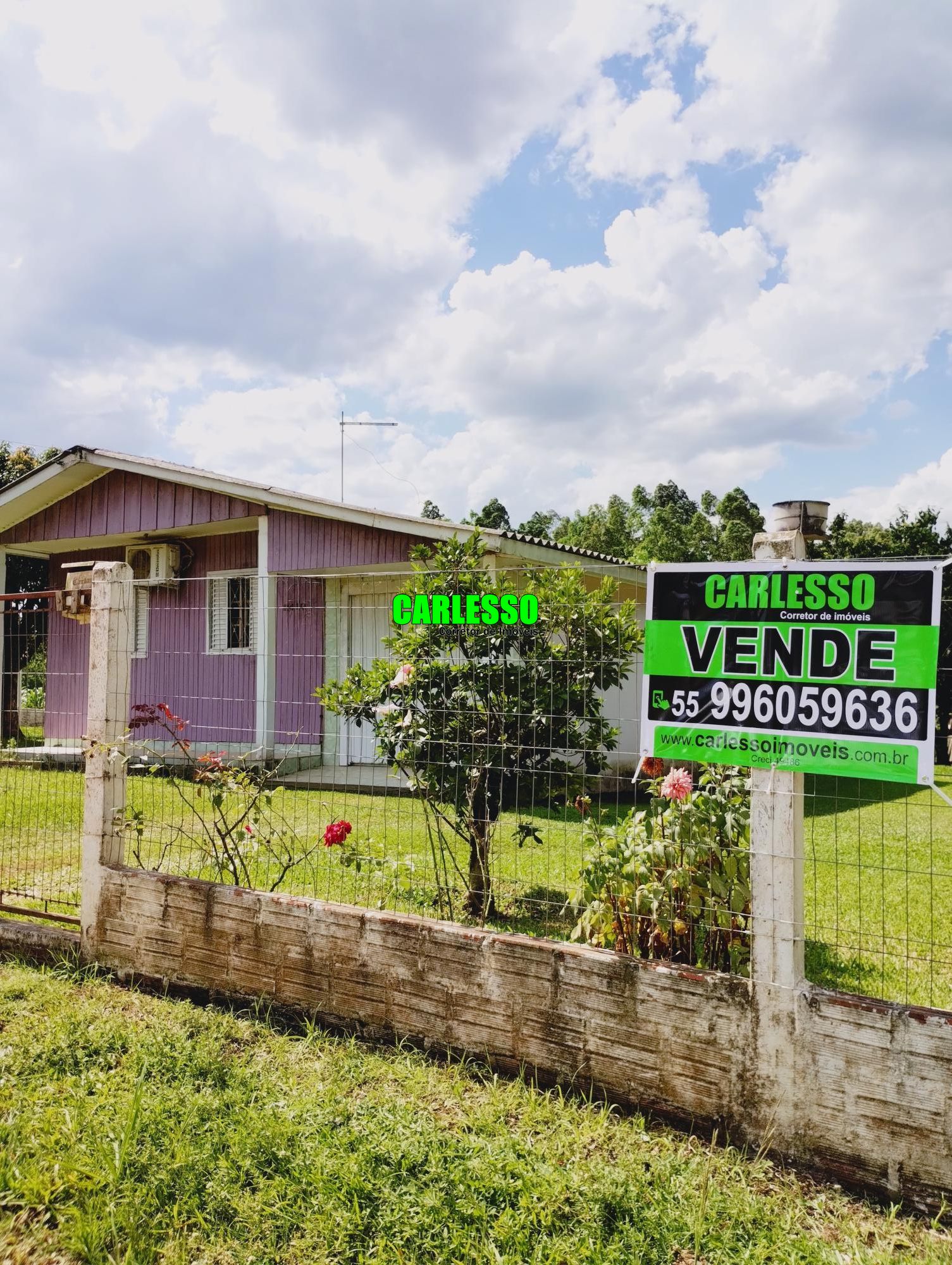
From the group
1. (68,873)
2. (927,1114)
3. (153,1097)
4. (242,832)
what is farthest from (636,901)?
(68,873)

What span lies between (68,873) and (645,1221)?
5005 millimetres

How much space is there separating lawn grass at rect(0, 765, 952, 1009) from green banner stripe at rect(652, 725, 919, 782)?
145 mm

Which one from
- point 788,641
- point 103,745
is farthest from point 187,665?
point 788,641

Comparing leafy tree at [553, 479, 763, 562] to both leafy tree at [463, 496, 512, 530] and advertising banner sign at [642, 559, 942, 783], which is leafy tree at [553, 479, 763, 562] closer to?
leafy tree at [463, 496, 512, 530]

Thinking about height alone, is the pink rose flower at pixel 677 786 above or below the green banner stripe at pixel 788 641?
below

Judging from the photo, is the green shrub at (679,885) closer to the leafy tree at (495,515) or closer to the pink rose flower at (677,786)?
the pink rose flower at (677,786)

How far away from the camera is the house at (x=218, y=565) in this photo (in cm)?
1030

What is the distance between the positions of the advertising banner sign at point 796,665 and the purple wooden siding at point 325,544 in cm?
708

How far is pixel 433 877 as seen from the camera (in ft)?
15.8

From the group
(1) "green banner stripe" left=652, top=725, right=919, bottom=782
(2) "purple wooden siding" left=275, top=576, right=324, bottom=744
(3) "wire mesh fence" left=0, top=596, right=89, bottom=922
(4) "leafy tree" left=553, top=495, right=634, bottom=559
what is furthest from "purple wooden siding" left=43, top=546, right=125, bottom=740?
(4) "leafy tree" left=553, top=495, right=634, bottom=559

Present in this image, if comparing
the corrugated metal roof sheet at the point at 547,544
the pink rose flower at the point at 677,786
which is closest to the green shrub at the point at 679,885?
the pink rose flower at the point at 677,786

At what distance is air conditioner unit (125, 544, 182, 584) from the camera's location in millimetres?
12750

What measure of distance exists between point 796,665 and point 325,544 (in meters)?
8.46

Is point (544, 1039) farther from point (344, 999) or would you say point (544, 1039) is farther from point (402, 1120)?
point (344, 999)
